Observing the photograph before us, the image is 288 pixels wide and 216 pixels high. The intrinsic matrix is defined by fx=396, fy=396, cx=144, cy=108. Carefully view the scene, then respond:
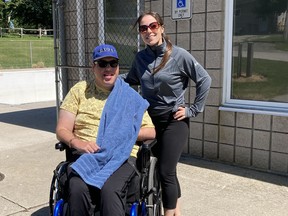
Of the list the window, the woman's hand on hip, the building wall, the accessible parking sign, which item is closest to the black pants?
the woman's hand on hip

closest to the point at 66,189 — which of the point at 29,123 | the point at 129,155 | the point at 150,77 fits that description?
the point at 129,155

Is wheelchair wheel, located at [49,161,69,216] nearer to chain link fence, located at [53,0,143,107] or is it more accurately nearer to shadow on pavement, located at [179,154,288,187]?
shadow on pavement, located at [179,154,288,187]

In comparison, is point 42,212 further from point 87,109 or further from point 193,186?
point 193,186

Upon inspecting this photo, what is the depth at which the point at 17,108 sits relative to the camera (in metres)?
9.63

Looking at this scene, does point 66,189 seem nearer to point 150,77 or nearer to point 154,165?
point 154,165

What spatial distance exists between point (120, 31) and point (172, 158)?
3.22 meters

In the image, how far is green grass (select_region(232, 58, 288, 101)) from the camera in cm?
439

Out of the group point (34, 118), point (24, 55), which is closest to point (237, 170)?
point (34, 118)

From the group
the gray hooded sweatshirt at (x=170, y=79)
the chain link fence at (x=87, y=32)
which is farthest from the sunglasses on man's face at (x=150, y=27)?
the chain link fence at (x=87, y=32)

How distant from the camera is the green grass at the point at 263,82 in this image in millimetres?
4391

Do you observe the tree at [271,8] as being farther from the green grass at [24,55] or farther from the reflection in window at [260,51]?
the green grass at [24,55]

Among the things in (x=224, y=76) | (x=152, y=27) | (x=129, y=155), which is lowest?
(x=129, y=155)

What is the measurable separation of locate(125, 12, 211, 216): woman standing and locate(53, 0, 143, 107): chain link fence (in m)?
2.38

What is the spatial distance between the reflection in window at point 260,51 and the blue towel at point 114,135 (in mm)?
2114
